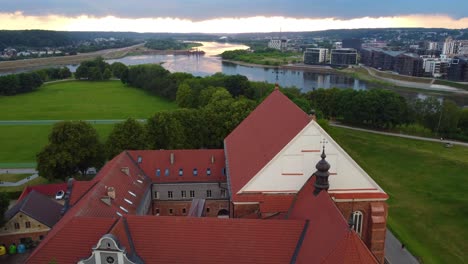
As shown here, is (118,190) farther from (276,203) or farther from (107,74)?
(107,74)

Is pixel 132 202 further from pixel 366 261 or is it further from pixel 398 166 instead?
pixel 398 166

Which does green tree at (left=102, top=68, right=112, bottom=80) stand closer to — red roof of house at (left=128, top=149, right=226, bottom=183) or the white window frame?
red roof of house at (left=128, top=149, right=226, bottom=183)

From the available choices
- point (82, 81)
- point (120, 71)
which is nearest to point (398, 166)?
point (120, 71)

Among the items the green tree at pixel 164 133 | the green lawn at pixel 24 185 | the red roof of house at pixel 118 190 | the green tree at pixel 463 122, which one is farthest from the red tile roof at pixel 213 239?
the green tree at pixel 463 122

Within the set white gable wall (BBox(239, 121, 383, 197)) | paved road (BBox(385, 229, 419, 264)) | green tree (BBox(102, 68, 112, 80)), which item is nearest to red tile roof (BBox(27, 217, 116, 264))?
white gable wall (BBox(239, 121, 383, 197))

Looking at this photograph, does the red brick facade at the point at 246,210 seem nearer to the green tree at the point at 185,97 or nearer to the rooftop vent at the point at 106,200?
the rooftop vent at the point at 106,200
